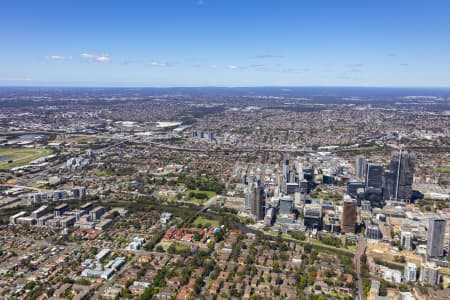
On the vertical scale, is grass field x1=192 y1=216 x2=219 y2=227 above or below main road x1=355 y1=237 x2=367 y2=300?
above

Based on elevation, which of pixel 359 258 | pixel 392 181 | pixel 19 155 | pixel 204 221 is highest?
pixel 392 181

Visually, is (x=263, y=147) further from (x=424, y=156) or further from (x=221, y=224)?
(x=221, y=224)

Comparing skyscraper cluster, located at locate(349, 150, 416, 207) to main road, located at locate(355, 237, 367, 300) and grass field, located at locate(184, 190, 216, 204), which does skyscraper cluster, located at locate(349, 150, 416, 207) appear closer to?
main road, located at locate(355, 237, 367, 300)

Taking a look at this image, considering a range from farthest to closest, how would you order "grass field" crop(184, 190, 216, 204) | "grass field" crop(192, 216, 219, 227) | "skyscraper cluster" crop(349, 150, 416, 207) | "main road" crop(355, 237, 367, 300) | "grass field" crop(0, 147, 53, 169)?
"grass field" crop(0, 147, 53, 169)
"grass field" crop(184, 190, 216, 204)
"skyscraper cluster" crop(349, 150, 416, 207)
"grass field" crop(192, 216, 219, 227)
"main road" crop(355, 237, 367, 300)

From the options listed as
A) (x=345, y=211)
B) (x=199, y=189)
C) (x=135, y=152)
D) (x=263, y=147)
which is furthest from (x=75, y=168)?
(x=345, y=211)

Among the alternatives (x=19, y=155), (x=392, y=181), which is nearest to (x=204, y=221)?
(x=392, y=181)

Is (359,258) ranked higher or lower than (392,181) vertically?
lower

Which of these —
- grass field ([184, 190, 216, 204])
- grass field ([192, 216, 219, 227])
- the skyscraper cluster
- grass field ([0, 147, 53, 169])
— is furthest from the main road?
grass field ([0, 147, 53, 169])

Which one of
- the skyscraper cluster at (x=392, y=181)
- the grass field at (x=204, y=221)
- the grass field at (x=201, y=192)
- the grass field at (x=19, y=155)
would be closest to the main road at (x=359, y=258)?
the skyscraper cluster at (x=392, y=181)

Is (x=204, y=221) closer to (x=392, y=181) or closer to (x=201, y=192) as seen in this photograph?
(x=201, y=192)
